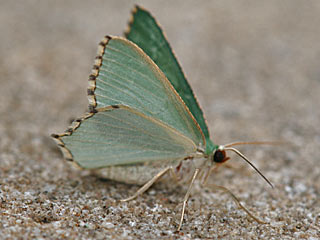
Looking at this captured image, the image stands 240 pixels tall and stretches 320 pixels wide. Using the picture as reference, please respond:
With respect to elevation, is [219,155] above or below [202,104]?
below

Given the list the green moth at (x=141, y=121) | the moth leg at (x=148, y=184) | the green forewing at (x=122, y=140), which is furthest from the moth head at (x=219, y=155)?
the moth leg at (x=148, y=184)

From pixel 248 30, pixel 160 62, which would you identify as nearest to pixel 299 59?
pixel 248 30

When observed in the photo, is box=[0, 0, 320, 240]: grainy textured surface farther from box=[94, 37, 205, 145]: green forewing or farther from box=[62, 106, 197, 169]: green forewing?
box=[94, 37, 205, 145]: green forewing

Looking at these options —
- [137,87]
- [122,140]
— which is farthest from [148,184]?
[137,87]

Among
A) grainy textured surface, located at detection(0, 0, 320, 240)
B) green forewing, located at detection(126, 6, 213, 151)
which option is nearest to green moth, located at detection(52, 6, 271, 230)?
green forewing, located at detection(126, 6, 213, 151)

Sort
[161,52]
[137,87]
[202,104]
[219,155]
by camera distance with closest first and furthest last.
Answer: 1. [137,87]
2. [219,155]
3. [161,52]
4. [202,104]

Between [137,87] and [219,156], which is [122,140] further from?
[219,156]

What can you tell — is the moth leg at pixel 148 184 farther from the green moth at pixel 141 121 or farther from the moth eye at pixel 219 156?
the moth eye at pixel 219 156
